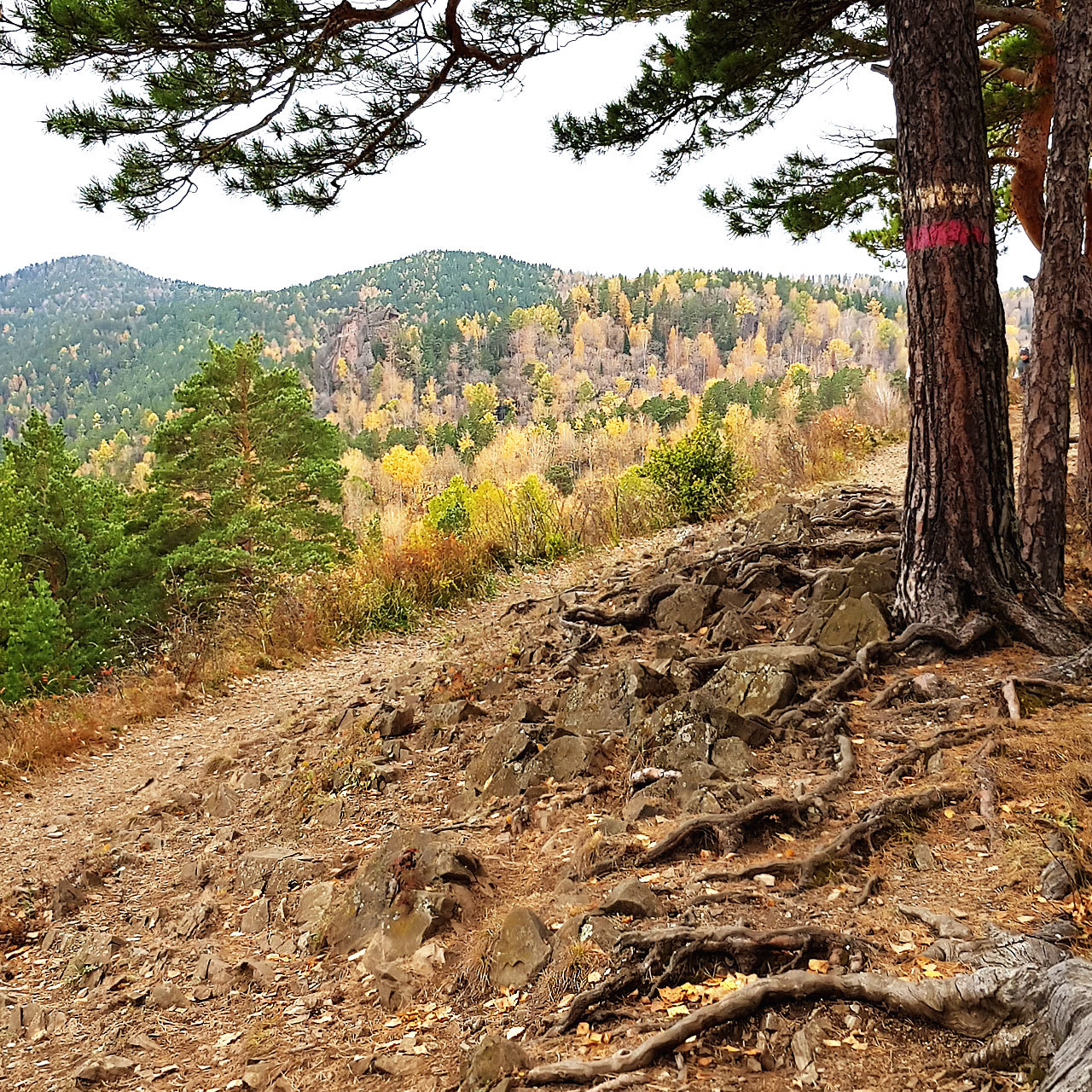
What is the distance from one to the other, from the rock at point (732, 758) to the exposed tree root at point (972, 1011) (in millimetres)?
1406

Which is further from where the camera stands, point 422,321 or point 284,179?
point 422,321

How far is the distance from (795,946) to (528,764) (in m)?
2.00

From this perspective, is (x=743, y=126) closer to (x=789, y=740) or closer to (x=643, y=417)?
(x=789, y=740)

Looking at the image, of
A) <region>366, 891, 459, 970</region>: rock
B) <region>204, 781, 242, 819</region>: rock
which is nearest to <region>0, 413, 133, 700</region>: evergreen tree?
<region>204, 781, 242, 819</region>: rock

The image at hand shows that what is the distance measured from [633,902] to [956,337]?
10.0 ft

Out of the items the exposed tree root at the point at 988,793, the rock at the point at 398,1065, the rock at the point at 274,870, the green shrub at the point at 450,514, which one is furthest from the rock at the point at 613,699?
the green shrub at the point at 450,514

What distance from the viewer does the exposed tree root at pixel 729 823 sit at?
9.91ft

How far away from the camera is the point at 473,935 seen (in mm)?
2949

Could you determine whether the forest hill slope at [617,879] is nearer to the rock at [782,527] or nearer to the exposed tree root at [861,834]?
the exposed tree root at [861,834]

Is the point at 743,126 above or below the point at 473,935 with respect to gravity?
above

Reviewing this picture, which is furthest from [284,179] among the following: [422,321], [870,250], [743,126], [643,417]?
[422,321]

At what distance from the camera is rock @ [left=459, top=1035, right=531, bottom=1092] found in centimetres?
211

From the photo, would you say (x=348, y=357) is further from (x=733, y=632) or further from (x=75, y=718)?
(x=733, y=632)

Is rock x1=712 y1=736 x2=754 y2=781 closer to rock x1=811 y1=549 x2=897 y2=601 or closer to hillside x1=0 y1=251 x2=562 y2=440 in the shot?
rock x1=811 y1=549 x2=897 y2=601
